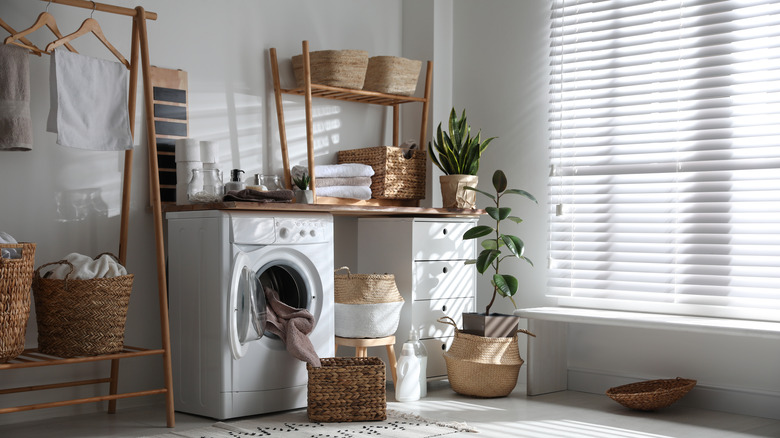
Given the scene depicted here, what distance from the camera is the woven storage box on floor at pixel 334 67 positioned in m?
3.80

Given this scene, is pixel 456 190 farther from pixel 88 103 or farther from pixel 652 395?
pixel 88 103

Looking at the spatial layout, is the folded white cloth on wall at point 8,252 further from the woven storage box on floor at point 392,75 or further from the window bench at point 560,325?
the window bench at point 560,325

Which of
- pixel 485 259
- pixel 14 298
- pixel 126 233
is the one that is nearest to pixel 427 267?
pixel 485 259

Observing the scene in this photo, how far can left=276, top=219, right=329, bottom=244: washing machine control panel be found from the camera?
128 inches

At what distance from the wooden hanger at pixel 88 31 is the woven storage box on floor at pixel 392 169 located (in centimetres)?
129

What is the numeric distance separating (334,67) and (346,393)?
1524 mm

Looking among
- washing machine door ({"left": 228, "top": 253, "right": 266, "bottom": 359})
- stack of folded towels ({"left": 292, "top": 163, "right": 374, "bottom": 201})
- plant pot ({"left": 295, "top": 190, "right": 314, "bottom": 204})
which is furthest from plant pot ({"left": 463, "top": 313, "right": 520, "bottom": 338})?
washing machine door ({"left": 228, "top": 253, "right": 266, "bottom": 359})

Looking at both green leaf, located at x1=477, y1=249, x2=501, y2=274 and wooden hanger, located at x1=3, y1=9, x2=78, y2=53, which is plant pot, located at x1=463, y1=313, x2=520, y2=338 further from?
wooden hanger, located at x1=3, y1=9, x2=78, y2=53

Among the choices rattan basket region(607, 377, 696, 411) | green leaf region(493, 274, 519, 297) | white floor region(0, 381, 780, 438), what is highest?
green leaf region(493, 274, 519, 297)

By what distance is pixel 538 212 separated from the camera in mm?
4113

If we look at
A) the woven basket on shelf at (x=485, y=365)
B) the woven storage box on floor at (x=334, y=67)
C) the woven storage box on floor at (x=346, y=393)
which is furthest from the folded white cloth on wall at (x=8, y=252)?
the woven basket on shelf at (x=485, y=365)

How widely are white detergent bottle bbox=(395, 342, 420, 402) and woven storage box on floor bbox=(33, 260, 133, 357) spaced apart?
1.21m

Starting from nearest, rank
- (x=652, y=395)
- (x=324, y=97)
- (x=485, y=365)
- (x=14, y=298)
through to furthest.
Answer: (x=14, y=298), (x=652, y=395), (x=485, y=365), (x=324, y=97)

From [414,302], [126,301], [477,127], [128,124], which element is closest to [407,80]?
[477,127]
